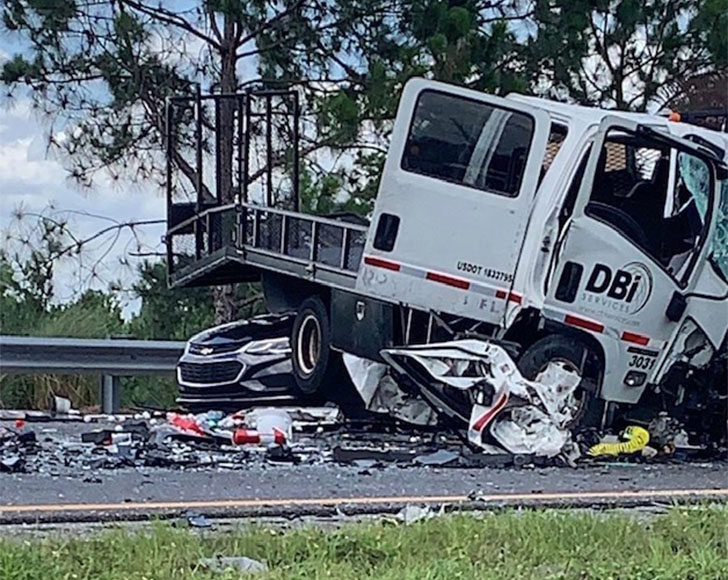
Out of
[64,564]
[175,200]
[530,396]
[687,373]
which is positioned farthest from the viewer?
[175,200]

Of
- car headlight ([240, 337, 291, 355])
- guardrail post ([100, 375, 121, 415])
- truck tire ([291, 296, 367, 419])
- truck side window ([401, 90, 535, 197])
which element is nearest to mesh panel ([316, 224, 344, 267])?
truck tire ([291, 296, 367, 419])

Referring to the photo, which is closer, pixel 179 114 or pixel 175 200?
pixel 175 200

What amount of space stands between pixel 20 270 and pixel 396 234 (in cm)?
688

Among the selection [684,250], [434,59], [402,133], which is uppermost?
[434,59]

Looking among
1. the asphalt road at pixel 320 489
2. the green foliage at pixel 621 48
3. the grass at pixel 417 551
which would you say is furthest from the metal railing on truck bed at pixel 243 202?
the grass at pixel 417 551

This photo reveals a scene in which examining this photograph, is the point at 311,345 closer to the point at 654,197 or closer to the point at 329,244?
the point at 329,244

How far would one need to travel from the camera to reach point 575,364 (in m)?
7.31

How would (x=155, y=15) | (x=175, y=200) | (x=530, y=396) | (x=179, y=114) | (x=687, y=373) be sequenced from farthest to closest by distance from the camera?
(x=155, y=15)
(x=179, y=114)
(x=175, y=200)
(x=687, y=373)
(x=530, y=396)

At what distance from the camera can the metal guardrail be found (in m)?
9.50

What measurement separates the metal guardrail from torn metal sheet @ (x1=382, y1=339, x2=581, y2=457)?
3.32 meters

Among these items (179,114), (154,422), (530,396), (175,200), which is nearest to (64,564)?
(530,396)

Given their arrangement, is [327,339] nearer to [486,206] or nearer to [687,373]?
[486,206]

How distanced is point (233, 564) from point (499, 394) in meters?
3.54

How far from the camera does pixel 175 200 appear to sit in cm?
1120
